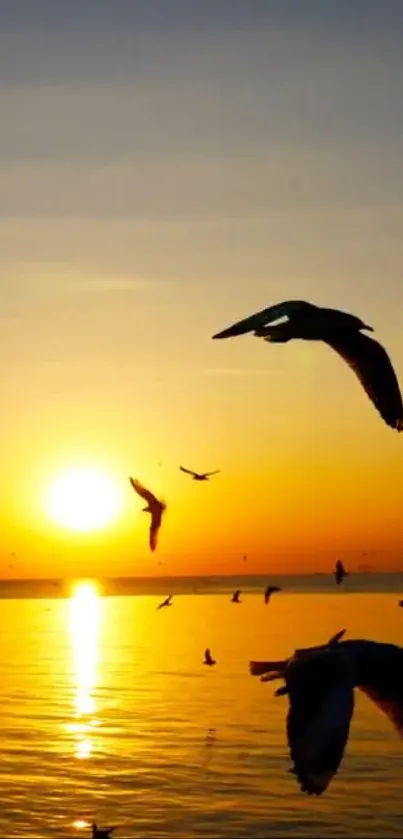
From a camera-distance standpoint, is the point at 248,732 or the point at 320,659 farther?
the point at 248,732

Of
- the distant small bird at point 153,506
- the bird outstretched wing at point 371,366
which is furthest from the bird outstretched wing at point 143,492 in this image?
the bird outstretched wing at point 371,366

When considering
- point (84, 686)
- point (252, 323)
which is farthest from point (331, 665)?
point (84, 686)

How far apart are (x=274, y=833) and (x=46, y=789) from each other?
21.5 feet

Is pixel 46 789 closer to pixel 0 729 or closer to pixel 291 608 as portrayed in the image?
pixel 0 729

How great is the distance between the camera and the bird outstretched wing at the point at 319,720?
11625mm

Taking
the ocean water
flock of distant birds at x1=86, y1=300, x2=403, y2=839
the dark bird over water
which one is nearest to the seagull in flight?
flock of distant birds at x1=86, y1=300, x2=403, y2=839

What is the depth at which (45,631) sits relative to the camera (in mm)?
102688

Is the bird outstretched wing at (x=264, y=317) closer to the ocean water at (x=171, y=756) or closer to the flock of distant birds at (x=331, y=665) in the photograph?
the flock of distant birds at (x=331, y=665)

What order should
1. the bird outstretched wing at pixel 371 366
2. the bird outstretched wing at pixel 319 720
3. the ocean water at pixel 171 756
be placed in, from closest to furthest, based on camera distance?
the bird outstretched wing at pixel 319 720, the bird outstretched wing at pixel 371 366, the ocean water at pixel 171 756

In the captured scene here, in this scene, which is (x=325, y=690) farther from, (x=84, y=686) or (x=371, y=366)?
(x=84, y=686)

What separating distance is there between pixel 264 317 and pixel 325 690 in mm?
3658

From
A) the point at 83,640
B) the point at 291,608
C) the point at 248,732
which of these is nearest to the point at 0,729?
the point at 248,732

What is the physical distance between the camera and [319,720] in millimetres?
11859

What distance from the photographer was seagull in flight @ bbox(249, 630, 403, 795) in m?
11.7
